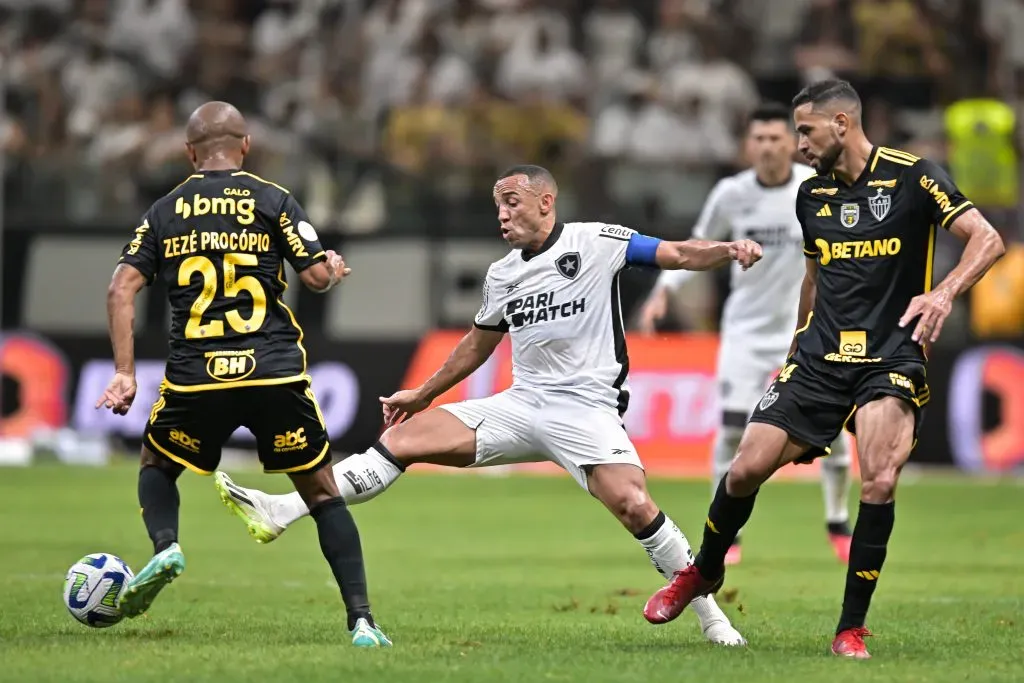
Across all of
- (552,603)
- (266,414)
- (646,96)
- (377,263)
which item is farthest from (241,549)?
(646,96)

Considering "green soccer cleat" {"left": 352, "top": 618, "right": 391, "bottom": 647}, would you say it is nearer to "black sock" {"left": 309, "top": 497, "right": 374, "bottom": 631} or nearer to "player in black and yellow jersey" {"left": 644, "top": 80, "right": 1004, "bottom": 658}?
"black sock" {"left": 309, "top": 497, "right": 374, "bottom": 631}

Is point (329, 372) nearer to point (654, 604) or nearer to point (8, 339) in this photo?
point (8, 339)

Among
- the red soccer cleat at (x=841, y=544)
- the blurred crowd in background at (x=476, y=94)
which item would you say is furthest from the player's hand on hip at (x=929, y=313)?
the blurred crowd in background at (x=476, y=94)

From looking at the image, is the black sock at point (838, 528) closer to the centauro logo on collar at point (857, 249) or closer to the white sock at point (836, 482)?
the white sock at point (836, 482)

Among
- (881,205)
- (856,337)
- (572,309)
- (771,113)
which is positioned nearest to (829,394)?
(856,337)

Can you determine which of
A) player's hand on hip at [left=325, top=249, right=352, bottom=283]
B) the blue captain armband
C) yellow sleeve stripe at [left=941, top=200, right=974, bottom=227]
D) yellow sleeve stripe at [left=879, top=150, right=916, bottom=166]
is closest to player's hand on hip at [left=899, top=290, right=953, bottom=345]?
yellow sleeve stripe at [left=941, top=200, right=974, bottom=227]

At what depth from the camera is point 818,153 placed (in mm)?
8125

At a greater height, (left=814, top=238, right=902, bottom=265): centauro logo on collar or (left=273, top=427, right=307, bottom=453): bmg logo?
(left=814, top=238, right=902, bottom=265): centauro logo on collar

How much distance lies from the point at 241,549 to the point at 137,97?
11391 mm

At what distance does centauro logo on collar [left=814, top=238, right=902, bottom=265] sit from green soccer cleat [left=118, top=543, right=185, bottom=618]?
3305 millimetres

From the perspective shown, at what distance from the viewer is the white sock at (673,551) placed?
8.25m

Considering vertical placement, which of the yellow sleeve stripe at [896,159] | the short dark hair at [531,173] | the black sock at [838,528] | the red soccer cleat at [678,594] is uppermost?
the yellow sleeve stripe at [896,159]

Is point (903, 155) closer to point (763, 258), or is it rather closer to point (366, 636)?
point (366, 636)

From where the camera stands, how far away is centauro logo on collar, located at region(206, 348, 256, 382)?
7.91 meters
